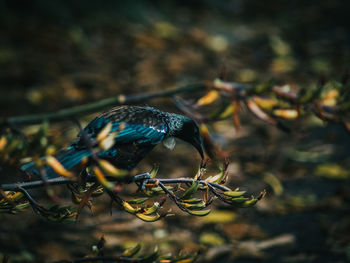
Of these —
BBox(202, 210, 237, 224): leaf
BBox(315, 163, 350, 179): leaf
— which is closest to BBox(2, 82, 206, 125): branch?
Answer: BBox(202, 210, 237, 224): leaf

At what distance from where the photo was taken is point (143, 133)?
1.33 m

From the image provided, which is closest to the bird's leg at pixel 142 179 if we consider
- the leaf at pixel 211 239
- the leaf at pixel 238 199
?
the leaf at pixel 238 199

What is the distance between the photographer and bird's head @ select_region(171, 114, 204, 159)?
1.38 m

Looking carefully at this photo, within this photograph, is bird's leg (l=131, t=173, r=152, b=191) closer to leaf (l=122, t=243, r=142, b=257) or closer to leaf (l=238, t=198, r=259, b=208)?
leaf (l=122, t=243, r=142, b=257)

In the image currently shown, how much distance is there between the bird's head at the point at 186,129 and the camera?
138 cm

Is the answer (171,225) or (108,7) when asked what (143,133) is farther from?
(108,7)

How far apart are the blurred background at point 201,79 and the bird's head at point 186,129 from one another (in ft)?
1.12

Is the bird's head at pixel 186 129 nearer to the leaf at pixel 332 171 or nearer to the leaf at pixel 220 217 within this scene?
the leaf at pixel 220 217

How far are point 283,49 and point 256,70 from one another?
1.09 metres

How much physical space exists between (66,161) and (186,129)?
1.43 feet

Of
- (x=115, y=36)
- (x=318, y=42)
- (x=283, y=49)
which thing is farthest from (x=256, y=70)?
(x=115, y=36)

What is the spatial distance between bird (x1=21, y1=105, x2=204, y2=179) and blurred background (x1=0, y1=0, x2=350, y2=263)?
0.09 m

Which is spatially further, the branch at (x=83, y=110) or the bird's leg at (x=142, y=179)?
the bird's leg at (x=142, y=179)

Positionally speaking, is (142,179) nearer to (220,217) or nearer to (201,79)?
(220,217)
